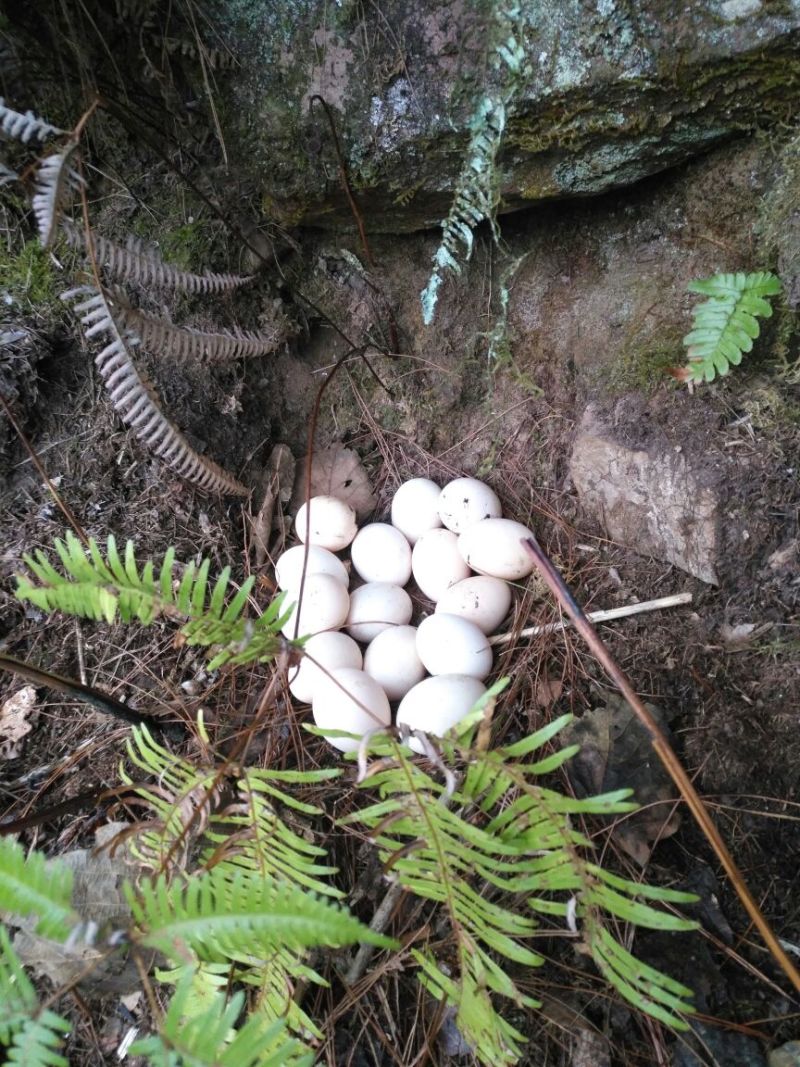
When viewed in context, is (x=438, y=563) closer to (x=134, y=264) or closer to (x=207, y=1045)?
(x=134, y=264)

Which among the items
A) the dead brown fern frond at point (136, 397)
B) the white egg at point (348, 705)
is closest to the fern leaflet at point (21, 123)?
the dead brown fern frond at point (136, 397)

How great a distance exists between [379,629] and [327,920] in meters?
1.10

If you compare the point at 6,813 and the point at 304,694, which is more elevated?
the point at 304,694

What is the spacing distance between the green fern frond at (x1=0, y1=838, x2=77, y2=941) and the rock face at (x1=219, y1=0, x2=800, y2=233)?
186 cm

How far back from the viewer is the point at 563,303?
222 cm

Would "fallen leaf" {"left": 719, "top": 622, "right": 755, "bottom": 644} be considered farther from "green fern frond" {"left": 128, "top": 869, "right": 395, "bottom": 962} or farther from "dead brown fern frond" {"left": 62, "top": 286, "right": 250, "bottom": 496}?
"dead brown fern frond" {"left": 62, "top": 286, "right": 250, "bottom": 496}

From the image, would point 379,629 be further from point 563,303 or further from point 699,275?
point 699,275

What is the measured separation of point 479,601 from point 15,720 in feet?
4.04

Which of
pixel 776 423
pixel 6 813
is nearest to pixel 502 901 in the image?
pixel 6 813

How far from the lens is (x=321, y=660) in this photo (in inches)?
71.9

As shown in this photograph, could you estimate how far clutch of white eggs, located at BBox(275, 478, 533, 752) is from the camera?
1720 mm

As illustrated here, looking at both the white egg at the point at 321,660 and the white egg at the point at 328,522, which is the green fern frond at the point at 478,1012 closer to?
the white egg at the point at 321,660

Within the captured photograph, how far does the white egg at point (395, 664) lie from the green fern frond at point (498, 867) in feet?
2.04

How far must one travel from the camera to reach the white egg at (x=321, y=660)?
1786 millimetres
